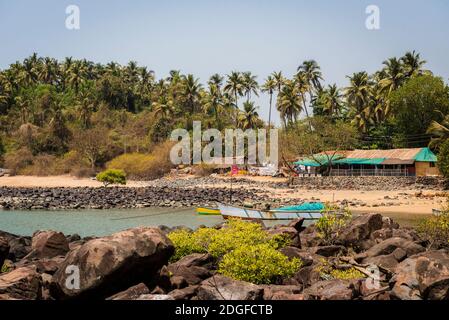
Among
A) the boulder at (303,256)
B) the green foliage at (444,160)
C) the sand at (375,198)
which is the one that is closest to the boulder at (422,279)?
the boulder at (303,256)

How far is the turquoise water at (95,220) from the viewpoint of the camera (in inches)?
1361

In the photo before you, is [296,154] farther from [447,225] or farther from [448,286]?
[448,286]

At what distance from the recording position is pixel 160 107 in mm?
82312

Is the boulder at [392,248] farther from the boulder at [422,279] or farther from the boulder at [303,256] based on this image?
the boulder at [422,279]

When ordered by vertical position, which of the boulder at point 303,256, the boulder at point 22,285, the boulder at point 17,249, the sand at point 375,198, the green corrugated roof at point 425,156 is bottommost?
the sand at point 375,198

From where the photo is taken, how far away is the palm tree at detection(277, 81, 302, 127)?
8112cm

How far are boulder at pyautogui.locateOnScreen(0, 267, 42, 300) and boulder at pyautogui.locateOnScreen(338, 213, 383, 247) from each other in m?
11.1

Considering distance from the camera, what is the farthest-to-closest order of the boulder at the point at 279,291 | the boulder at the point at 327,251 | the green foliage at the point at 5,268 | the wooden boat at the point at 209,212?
1. the wooden boat at the point at 209,212
2. the boulder at the point at 327,251
3. the green foliage at the point at 5,268
4. the boulder at the point at 279,291

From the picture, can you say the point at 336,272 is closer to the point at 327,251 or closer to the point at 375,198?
the point at 327,251

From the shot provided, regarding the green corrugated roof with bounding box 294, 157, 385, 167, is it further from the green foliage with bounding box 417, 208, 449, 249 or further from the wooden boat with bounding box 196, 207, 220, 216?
the green foliage with bounding box 417, 208, 449, 249

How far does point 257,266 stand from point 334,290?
8.34 ft

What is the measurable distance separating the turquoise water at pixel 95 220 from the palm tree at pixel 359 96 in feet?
123

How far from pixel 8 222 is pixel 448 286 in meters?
33.9

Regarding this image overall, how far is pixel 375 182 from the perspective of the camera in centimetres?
5450
